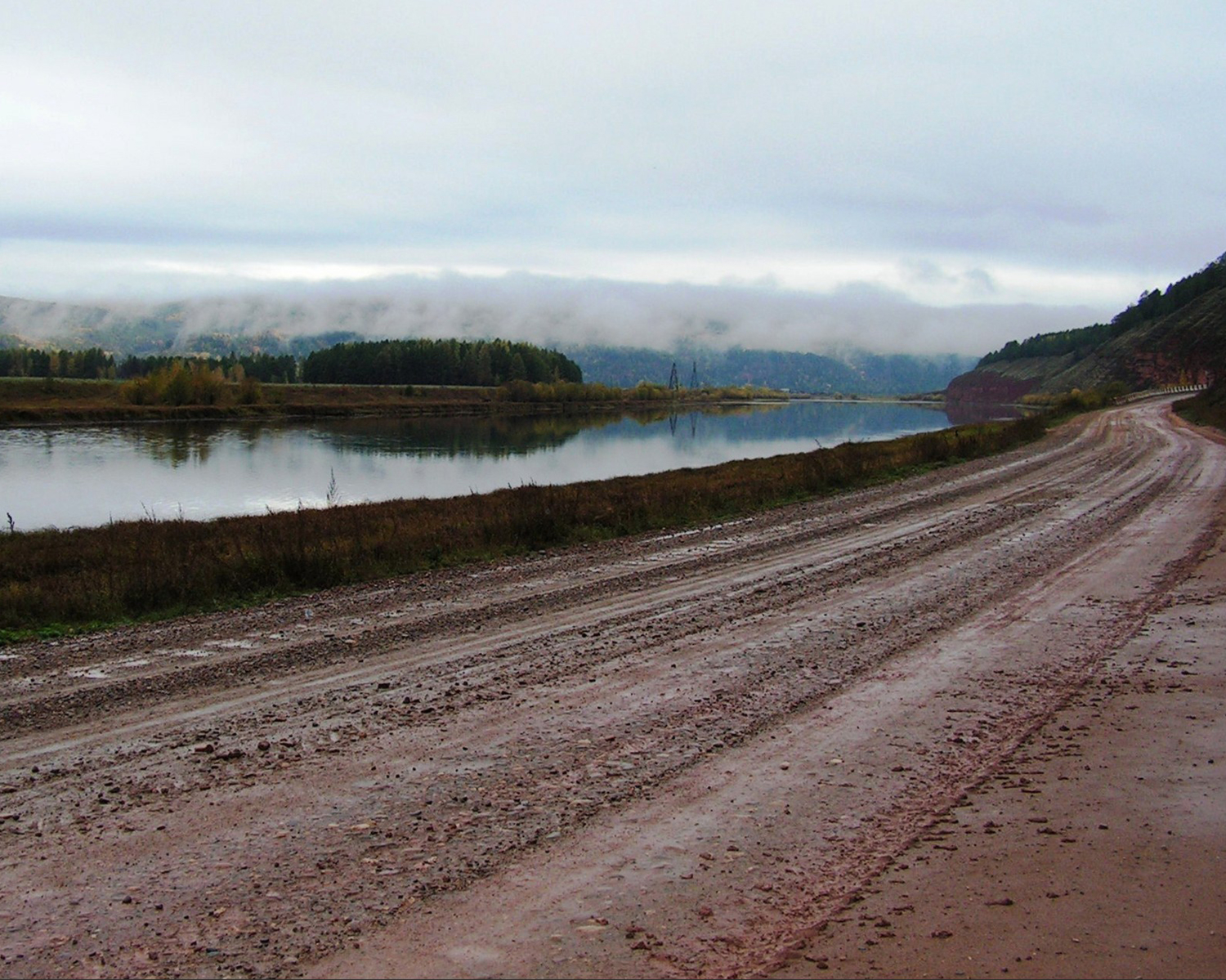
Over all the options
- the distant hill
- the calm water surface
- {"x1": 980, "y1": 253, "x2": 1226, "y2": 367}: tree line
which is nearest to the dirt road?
the calm water surface

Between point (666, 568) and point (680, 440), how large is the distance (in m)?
65.0

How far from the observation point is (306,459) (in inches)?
2217

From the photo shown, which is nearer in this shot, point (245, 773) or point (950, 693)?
point (245, 773)

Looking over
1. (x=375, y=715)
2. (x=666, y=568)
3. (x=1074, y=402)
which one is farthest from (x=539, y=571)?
(x=1074, y=402)

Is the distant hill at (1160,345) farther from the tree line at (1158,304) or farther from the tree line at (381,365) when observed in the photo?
the tree line at (381,365)

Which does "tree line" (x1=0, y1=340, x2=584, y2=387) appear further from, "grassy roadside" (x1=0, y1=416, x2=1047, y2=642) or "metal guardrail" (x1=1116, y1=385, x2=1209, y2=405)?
"grassy roadside" (x1=0, y1=416, x2=1047, y2=642)

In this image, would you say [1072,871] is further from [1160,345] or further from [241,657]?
[1160,345]

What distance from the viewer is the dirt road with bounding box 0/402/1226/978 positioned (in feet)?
14.1

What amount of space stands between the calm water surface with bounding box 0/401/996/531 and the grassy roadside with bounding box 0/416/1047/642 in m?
4.15

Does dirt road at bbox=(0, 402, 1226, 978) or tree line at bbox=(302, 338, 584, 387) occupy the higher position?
tree line at bbox=(302, 338, 584, 387)

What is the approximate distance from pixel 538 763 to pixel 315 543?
10231 mm

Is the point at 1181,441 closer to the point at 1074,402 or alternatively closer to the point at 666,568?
the point at 666,568

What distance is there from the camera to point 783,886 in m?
4.68

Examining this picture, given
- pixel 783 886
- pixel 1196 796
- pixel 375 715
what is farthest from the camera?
pixel 375 715
